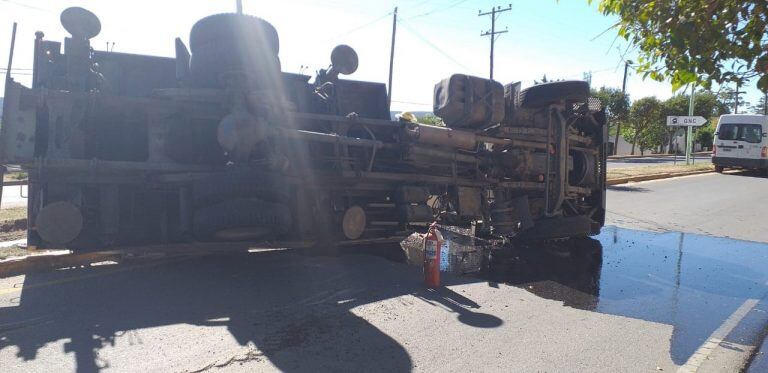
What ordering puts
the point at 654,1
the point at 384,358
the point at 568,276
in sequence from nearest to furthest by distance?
the point at 384,358, the point at 654,1, the point at 568,276

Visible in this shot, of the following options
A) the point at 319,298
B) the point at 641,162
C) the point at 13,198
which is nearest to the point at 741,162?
the point at 641,162

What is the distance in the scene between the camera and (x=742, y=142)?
25.5 meters

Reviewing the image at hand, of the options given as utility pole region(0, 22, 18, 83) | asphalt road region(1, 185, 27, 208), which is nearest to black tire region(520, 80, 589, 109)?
utility pole region(0, 22, 18, 83)

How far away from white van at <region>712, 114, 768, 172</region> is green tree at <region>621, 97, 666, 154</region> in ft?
80.7

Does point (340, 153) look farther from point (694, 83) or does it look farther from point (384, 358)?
point (694, 83)

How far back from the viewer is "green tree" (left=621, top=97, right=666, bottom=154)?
162 feet

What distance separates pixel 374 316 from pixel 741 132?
88.0 feet

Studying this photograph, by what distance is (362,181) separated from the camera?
6.35m

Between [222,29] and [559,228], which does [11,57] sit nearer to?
[222,29]

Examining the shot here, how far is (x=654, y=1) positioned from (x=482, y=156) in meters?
3.38

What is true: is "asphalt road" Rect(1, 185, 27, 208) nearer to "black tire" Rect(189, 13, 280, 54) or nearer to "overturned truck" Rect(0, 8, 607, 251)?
"overturned truck" Rect(0, 8, 607, 251)

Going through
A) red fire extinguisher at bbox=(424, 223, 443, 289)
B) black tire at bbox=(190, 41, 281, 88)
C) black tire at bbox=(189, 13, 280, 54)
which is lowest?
red fire extinguisher at bbox=(424, 223, 443, 289)

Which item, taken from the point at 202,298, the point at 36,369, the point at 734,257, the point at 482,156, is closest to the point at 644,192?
the point at 734,257

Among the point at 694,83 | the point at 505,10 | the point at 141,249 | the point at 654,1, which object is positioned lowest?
the point at 141,249
